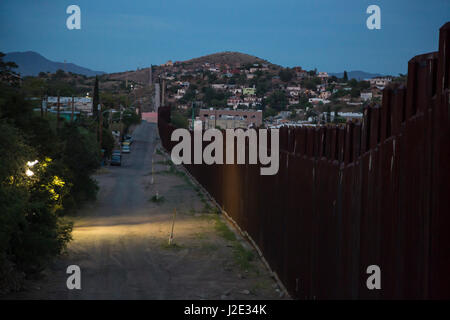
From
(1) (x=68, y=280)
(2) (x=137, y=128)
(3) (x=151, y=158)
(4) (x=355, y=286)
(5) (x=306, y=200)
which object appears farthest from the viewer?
(2) (x=137, y=128)

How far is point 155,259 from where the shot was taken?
17.3 m

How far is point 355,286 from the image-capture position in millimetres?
7258

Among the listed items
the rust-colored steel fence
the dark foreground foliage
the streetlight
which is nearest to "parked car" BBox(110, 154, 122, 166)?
the dark foreground foliage

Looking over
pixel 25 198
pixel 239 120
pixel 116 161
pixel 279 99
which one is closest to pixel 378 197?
pixel 25 198

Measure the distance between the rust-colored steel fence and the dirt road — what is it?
194 centimetres

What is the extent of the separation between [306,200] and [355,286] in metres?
3.67

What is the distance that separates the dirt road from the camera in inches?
523

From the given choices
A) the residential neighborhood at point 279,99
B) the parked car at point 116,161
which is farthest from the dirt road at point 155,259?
the parked car at point 116,161

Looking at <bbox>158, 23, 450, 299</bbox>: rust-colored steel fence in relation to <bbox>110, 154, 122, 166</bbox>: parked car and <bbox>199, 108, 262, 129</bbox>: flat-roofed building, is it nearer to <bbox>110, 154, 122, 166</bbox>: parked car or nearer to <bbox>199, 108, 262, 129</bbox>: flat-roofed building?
<bbox>110, 154, 122, 166</bbox>: parked car

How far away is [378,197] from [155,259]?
459 inches

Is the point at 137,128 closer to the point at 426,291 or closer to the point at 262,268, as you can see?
the point at 262,268

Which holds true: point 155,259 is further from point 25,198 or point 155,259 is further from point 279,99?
point 279,99
